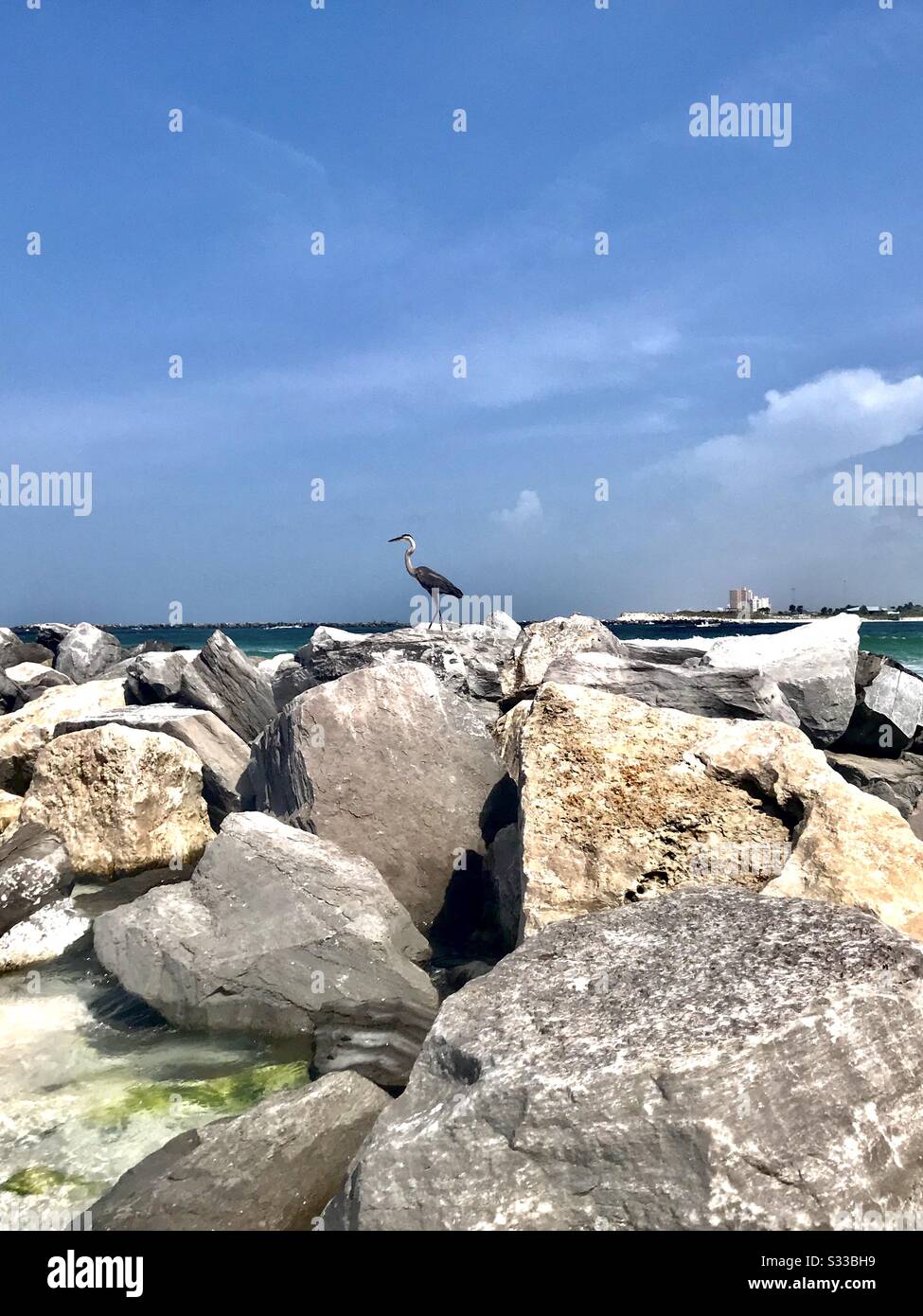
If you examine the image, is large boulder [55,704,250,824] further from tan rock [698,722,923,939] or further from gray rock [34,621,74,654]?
gray rock [34,621,74,654]

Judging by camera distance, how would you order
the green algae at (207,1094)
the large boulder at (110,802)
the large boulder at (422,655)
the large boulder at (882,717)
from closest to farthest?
the green algae at (207,1094), the large boulder at (110,802), the large boulder at (422,655), the large boulder at (882,717)

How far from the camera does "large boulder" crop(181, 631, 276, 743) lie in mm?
11844

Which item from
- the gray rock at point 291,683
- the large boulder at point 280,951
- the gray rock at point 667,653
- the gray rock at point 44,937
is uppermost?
the gray rock at point 667,653

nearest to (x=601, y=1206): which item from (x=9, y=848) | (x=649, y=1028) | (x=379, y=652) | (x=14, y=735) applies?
(x=649, y=1028)

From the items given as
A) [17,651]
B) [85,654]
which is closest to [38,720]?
[85,654]

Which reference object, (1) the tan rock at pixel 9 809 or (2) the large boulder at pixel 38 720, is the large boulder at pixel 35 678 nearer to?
(2) the large boulder at pixel 38 720

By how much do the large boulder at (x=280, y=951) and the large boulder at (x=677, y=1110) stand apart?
2062 millimetres

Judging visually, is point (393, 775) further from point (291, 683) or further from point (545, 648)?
point (291, 683)

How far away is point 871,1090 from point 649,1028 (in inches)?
28.6

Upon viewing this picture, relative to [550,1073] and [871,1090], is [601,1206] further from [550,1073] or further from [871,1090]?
[871,1090]

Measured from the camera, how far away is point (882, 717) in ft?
39.6

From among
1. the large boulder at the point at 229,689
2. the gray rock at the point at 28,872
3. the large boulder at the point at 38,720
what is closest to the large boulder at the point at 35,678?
the large boulder at the point at 38,720

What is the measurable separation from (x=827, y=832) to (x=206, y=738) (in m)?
7.17

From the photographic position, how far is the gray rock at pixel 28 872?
746 cm
